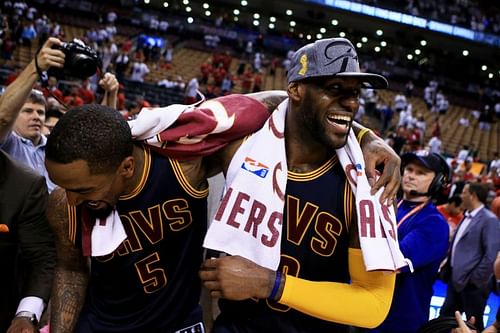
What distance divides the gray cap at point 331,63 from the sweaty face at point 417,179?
141 centimetres

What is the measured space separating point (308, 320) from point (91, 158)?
946 millimetres

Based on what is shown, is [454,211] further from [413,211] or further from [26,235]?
[26,235]

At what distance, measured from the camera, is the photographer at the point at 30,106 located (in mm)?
2596

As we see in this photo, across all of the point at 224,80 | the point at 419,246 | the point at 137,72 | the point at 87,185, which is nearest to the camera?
the point at 87,185

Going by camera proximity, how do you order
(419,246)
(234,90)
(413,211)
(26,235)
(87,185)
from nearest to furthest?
(87,185) → (26,235) → (419,246) → (413,211) → (234,90)

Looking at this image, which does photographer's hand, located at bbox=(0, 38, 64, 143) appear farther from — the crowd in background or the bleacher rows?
the bleacher rows

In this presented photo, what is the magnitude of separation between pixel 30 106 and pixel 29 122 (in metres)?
0.11

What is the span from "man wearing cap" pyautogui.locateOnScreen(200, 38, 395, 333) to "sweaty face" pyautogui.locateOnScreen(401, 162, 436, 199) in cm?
133

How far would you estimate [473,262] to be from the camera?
4.77 m

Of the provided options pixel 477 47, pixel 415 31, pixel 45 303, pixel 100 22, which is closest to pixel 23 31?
pixel 100 22

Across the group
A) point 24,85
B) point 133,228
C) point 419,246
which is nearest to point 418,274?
point 419,246

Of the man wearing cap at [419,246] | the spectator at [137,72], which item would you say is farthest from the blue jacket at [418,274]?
the spectator at [137,72]

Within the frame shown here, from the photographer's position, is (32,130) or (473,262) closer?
(32,130)

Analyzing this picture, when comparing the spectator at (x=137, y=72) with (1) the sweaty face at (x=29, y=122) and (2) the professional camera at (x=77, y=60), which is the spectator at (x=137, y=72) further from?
(2) the professional camera at (x=77, y=60)
